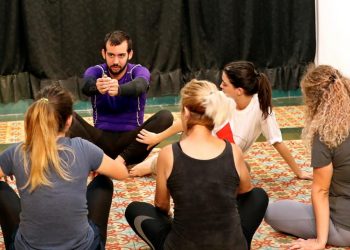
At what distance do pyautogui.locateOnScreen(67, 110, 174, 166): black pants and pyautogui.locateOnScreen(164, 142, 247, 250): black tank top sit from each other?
4.84ft

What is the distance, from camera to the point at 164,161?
6.99 feet

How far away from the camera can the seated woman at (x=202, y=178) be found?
2074 mm

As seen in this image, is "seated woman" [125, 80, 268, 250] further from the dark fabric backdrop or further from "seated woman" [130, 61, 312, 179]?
the dark fabric backdrop

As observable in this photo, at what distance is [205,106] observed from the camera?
2154 millimetres

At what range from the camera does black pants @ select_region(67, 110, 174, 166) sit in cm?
360

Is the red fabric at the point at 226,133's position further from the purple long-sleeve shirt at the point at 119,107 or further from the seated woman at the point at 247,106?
the purple long-sleeve shirt at the point at 119,107

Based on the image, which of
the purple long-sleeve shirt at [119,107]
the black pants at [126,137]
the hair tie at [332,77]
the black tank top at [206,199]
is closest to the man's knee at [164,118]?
the black pants at [126,137]

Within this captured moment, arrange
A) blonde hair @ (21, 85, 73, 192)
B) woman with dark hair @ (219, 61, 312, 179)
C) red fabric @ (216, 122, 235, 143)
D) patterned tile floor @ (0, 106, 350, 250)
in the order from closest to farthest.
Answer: blonde hair @ (21, 85, 73, 192) < patterned tile floor @ (0, 106, 350, 250) < woman with dark hair @ (219, 61, 312, 179) < red fabric @ (216, 122, 235, 143)

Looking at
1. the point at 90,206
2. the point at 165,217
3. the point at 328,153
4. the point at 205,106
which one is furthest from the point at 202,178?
the point at 328,153

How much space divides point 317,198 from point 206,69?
3.18 meters

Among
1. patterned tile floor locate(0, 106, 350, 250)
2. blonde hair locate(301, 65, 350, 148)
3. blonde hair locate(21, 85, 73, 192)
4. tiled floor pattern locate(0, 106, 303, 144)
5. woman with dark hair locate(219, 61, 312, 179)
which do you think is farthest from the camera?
tiled floor pattern locate(0, 106, 303, 144)

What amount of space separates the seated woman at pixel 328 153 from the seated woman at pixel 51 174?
0.89 metres

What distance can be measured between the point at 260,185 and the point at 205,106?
4.62ft

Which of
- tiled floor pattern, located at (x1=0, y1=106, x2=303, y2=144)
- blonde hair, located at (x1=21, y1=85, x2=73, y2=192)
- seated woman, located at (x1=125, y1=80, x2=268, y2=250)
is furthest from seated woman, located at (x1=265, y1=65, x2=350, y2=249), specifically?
tiled floor pattern, located at (x1=0, y1=106, x2=303, y2=144)
